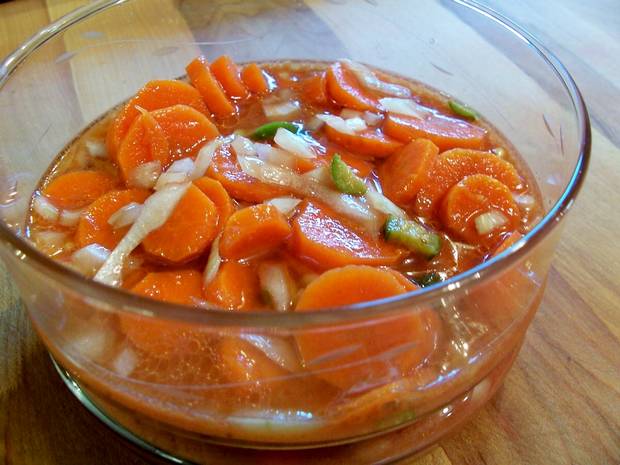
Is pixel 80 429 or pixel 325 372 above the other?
pixel 325 372

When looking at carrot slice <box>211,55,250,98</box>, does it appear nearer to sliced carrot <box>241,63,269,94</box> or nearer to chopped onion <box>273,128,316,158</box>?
sliced carrot <box>241,63,269,94</box>

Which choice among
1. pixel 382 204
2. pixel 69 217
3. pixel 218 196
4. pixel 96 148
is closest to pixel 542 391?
pixel 382 204

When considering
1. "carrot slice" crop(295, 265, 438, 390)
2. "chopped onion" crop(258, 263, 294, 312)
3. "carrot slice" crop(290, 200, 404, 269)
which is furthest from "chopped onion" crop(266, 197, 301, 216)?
"carrot slice" crop(295, 265, 438, 390)

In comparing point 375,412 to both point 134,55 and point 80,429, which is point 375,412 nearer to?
Result: point 80,429

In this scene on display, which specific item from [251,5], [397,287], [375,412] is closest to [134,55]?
[251,5]

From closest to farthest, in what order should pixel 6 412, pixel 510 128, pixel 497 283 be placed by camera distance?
pixel 497 283
pixel 6 412
pixel 510 128
